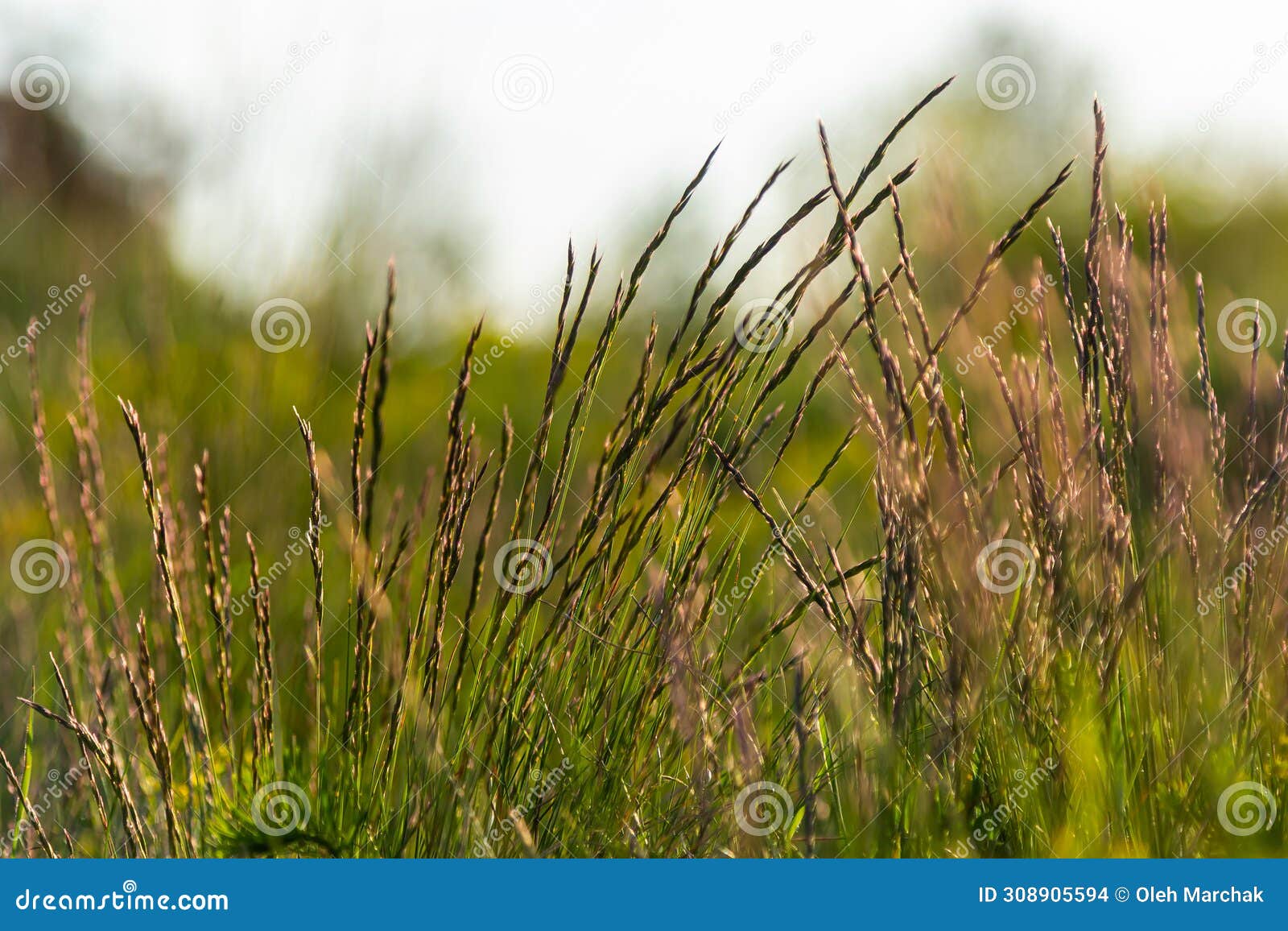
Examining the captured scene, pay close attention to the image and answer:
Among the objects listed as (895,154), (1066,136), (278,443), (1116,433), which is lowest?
(1116,433)

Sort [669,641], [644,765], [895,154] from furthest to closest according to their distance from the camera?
[895,154] < [644,765] < [669,641]

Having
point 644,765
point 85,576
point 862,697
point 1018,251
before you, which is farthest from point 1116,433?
point 1018,251

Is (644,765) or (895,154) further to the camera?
(895,154)

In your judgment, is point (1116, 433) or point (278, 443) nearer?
point (1116, 433)

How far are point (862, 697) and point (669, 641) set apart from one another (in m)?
0.27

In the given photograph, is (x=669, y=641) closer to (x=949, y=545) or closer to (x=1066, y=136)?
(x=949, y=545)

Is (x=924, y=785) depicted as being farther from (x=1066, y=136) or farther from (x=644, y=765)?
(x=1066, y=136)

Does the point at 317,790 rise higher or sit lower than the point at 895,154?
lower

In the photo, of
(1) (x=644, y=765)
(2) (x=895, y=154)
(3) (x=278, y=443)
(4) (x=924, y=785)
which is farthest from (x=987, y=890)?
(2) (x=895, y=154)

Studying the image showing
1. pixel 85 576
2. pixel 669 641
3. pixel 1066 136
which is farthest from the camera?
pixel 1066 136

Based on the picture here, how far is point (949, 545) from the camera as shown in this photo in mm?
1063

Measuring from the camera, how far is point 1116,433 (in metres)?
1.05

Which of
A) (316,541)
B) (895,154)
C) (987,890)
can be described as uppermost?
(895,154)

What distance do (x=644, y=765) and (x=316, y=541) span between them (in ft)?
1.45
